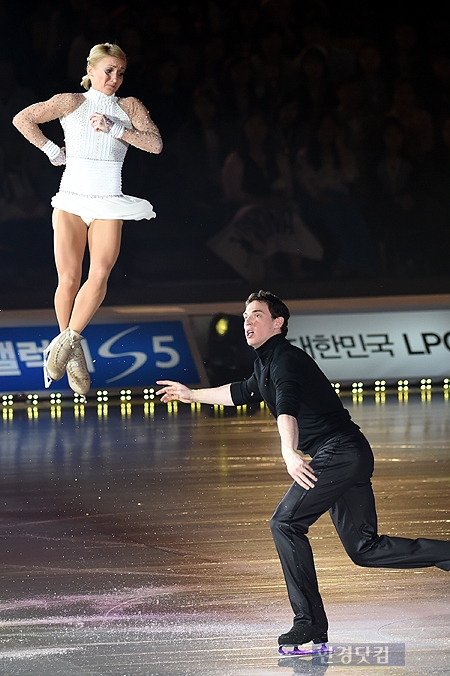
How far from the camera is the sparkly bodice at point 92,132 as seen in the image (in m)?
3.63

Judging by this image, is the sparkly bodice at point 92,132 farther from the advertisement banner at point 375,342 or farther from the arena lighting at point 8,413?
the advertisement banner at point 375,342

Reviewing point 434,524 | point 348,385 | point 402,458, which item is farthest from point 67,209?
point 348,385

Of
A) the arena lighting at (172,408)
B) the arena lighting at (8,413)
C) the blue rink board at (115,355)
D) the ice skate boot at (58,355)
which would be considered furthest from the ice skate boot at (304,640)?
the blue rink board at (115,355)

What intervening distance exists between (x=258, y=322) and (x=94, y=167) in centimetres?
109

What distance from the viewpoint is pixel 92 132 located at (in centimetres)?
362

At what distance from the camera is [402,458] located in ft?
28.7

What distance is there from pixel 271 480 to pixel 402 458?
1.28m

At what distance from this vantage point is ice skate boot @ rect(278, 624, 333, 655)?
15.2 feet

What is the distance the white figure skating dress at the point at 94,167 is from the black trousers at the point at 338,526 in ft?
4.91

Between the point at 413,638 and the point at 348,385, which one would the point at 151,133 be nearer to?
the point at 413,638

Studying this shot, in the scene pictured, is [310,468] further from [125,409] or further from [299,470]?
[125,409]

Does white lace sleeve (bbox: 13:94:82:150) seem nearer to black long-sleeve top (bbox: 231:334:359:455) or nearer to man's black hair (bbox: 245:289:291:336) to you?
man's black hair (bbox: 245:289:291:336)

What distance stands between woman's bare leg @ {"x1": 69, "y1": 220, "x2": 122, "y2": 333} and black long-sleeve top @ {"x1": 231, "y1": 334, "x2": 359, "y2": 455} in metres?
0.96

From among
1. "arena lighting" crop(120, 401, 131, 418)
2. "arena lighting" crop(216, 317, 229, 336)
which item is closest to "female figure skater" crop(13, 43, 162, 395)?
"arena lighting" crop(120, 401, 131, 418)
